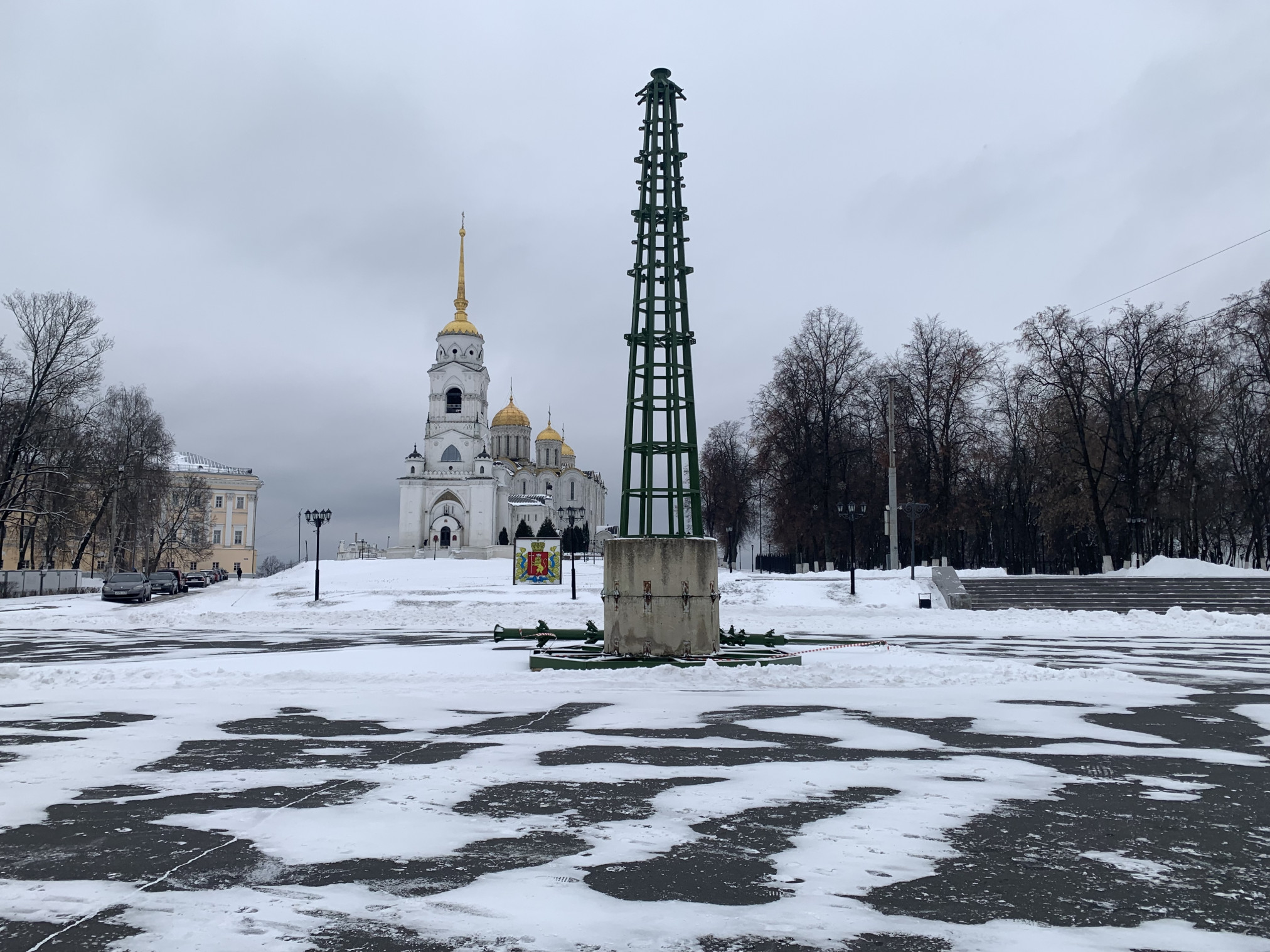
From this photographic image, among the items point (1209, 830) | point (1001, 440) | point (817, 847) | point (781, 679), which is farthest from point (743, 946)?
point (1001, 440)

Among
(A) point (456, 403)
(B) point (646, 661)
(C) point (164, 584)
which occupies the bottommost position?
(C) point (164, 584)

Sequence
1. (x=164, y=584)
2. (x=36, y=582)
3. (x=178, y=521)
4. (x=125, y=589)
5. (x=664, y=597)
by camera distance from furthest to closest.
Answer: (x=178, y=521)
(x=164, y=584)
(x=36, y=582)
(x=125, y=589)
(x=664, y=597)

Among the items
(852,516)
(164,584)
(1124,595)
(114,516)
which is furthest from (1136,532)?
(114,516)

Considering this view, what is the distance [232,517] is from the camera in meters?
92.2

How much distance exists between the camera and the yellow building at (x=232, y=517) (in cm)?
9094

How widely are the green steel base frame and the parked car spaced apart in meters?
30.2

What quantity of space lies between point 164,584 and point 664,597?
40.1 m

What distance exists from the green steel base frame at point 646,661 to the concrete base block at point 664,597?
0.19m

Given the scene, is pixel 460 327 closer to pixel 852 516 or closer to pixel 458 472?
pixel 458 472

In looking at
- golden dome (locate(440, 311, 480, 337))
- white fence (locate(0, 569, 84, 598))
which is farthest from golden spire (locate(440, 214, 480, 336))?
white fence (locate(0, 569, 84, 598))

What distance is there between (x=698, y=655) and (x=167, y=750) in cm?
798

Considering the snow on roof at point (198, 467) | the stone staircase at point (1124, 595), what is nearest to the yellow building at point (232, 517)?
the snow on roof at point (198, 467)

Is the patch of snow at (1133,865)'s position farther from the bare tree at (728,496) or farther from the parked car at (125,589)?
the bare tree at (728,496)

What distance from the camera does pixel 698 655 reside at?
14.0m
